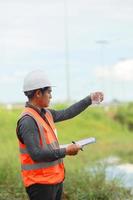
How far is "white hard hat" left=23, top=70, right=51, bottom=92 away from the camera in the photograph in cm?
529

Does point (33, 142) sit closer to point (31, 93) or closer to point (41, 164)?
point (41, 164)

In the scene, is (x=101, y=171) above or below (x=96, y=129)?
above

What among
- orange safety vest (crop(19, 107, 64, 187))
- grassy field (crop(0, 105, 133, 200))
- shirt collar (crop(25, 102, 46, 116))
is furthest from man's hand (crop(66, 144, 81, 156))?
grassy field (crop(0, 105, 133, 200))

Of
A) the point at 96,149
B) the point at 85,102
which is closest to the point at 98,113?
the point at 96,149

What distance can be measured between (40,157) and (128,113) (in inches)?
1462

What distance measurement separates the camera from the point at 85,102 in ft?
19.5

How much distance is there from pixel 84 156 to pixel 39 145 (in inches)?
564

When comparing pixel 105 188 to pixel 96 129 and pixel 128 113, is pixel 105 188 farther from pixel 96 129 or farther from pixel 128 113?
pixel 128 113

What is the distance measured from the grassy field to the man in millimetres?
3123

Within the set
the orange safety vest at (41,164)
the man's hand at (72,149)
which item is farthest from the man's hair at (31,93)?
the man's hand at (72,149)

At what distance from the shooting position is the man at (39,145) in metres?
5.14

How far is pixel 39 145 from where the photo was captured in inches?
204

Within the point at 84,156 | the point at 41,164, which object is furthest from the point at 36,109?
the point at 84,156

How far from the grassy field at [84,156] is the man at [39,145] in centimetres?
312
